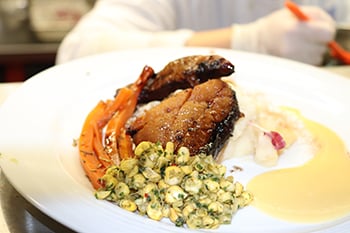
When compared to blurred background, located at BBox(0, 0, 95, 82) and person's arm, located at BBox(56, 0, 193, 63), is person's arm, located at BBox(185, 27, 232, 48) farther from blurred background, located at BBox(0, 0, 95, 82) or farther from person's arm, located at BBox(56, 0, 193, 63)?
blurred background, located at BBox(0, 0, 95, 82)

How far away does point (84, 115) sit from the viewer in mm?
1203

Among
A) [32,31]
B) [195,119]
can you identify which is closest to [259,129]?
[195,119]

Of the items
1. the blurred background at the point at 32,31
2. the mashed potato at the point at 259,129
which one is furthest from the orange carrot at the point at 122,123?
the blurred background at the point at 32,31

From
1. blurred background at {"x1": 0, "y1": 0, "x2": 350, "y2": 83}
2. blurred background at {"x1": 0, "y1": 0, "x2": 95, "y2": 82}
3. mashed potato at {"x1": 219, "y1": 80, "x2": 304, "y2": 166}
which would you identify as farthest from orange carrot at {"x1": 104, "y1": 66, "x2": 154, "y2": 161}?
blurred background at {"x1": 0, "y1": 0, "x2": 95, "y2": 82}

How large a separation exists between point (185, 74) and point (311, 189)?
0.35 metres

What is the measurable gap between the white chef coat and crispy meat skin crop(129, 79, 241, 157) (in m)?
0.81

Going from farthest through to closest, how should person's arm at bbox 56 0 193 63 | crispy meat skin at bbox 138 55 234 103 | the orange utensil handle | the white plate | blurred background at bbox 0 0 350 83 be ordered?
blurred background at bbox 0 0 350 83 < person's arm at bbox 56 0 193 63 < the orange utensil handle < crispy meat skin at bbox 138 55 234 103 < the white plate

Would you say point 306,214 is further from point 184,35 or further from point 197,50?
point 184,35

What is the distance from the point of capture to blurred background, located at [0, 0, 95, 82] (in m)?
2.49

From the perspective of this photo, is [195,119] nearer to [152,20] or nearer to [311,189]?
[311,189]

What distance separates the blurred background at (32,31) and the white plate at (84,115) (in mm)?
1158

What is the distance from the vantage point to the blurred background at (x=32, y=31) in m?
2.49

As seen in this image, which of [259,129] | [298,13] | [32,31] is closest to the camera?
[259,129]

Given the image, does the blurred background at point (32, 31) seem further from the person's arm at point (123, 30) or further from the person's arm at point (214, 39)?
the person's arm at point (214, 39)
